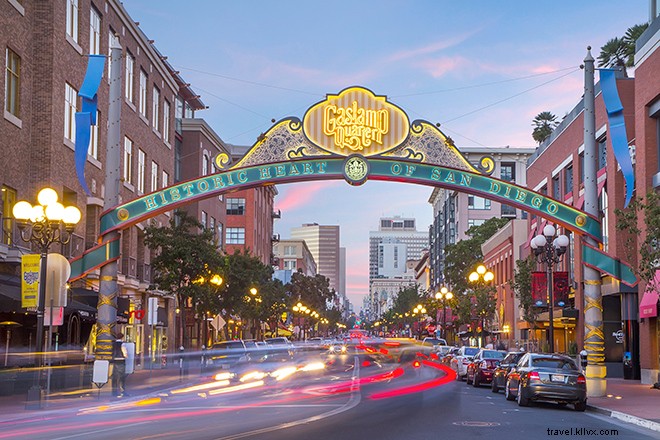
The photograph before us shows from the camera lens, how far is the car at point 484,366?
116ft

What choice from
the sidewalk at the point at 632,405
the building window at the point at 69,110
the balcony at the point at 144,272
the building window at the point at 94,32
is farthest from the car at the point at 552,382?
the balcony at the point at 144,272

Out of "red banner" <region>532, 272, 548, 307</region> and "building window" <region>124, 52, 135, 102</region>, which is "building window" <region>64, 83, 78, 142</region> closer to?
"building window" <region>124, 52, 135, 102</region>

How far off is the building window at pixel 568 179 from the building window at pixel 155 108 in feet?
80.6

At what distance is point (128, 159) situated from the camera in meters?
48.5

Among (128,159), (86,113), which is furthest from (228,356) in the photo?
(86,113)

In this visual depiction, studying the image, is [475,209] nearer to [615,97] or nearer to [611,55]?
[611,55]

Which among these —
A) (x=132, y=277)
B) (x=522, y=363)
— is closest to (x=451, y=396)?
(x=522, y=363)

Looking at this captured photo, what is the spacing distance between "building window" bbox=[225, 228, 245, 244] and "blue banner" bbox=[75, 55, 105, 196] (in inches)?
3246

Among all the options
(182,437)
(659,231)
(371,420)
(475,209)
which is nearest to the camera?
(182,437)

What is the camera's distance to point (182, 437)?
15398 millimetres

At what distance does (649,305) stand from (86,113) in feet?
73.5

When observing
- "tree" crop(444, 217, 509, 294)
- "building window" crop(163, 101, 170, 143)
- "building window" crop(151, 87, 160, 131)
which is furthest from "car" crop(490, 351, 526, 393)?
"tree" crop(444, 217, 509, 294)

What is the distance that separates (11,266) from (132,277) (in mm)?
17925

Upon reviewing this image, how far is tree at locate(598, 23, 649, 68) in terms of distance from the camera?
55531 millimetres
